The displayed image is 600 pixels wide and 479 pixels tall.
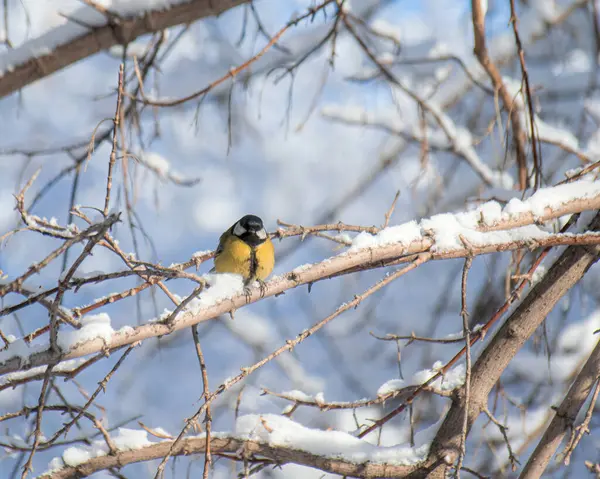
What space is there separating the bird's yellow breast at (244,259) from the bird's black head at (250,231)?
0.03 meters

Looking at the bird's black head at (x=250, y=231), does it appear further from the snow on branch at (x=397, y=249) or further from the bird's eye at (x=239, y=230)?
the snow on branch at (x=397, y=249)

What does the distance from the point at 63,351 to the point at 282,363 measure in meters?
3.60

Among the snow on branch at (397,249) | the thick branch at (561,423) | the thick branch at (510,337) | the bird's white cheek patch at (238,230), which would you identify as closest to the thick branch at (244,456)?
the thick branch at (510,337)

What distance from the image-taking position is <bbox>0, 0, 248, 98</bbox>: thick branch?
5.67ft

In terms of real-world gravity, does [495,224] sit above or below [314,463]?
above

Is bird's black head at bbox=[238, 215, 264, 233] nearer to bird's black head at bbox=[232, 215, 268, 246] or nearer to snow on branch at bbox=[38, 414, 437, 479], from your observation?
bird's black head at bbox=[232, 215, 268, 246]

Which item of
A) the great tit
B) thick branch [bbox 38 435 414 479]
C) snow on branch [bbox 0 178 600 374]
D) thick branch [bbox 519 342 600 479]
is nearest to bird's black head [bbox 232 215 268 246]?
the great tit

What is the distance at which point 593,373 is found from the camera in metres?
1.87

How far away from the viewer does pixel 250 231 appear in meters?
2.77

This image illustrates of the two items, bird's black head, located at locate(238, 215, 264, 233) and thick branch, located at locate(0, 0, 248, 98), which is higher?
bird's black head, located at locate(238, 215, 264, 233)

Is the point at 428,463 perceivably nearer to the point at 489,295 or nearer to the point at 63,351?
the point at 63,351

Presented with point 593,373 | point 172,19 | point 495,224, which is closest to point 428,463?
point 593,373

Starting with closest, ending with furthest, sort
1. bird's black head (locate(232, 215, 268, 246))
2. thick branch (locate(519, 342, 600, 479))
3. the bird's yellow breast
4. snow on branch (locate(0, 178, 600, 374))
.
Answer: snow on branch (locate(0, 178, 600, 374)), thick branch (locate(519, 342, 600, 479)), the bird's yellow breast, bird's black head (locate(232, 215, 268, 246))

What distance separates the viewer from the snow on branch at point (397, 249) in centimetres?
132
